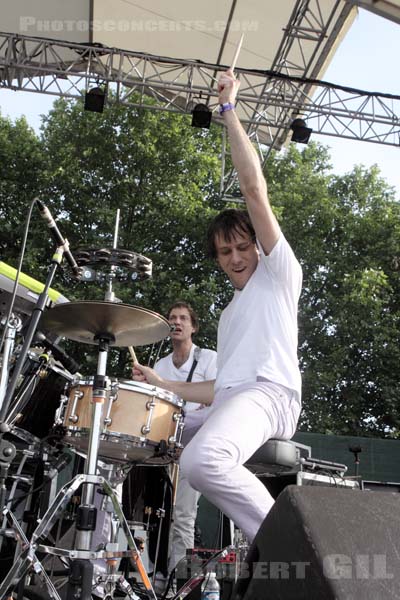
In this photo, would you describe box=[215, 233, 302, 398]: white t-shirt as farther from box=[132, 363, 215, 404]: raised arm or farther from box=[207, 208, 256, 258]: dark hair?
box=[132, 363, 215, 404]: raised arm

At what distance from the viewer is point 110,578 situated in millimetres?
3008

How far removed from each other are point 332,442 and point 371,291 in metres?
6.66

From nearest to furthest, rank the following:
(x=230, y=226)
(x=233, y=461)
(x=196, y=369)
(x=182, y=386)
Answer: (x=233, y=461)
(x=230, y=226)
(x=182, y=386)
(x=196, y=369)

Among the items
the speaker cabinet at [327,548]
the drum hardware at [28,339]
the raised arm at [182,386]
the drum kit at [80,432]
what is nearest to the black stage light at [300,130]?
the drum kit at [80,432]

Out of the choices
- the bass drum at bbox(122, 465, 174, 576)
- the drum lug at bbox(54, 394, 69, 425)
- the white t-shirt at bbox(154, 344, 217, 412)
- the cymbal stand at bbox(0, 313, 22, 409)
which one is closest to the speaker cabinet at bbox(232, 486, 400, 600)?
the cymbal stand at bbox(0, 313, 22, 409)

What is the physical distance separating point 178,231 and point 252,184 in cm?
1385

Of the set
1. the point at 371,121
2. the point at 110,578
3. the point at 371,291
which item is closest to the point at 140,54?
the point at 371,121

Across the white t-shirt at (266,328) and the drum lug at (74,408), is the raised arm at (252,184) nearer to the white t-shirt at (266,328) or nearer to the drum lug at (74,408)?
the white t-shirt at (266,328)

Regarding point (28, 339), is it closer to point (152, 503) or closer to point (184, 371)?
point (152, 503)

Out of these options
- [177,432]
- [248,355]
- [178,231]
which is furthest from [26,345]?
[178,231]

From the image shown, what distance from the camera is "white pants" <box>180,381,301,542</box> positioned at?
87.9 inches

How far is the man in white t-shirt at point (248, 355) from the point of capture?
225cm

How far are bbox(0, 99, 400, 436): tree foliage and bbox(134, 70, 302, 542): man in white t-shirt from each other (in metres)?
12.2

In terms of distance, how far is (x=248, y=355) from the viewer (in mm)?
2617
